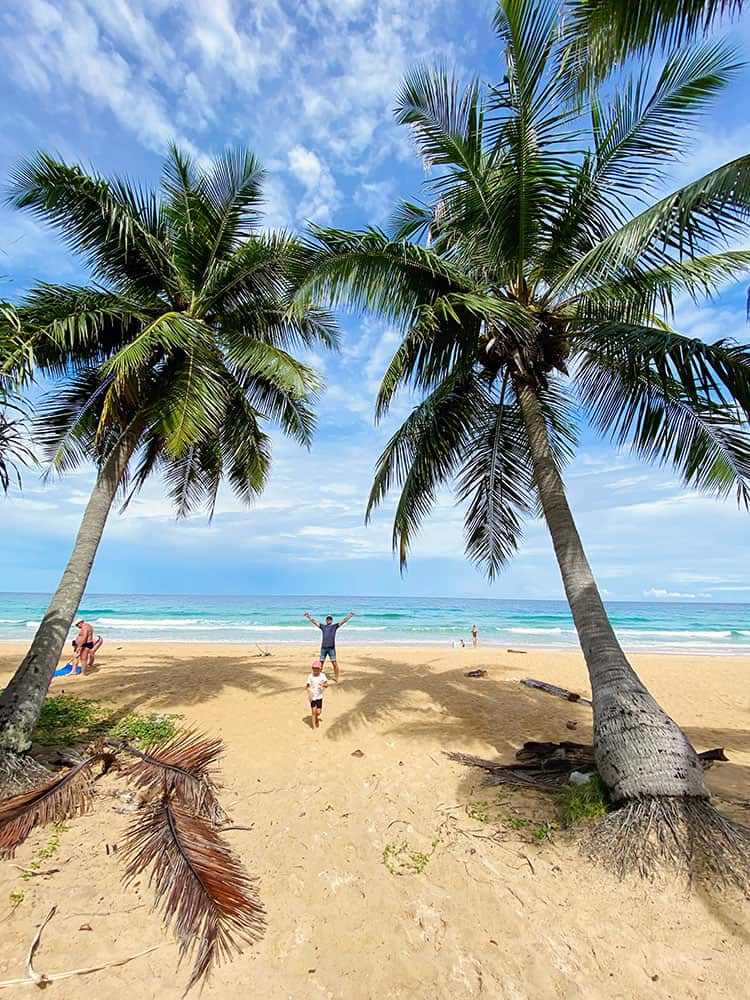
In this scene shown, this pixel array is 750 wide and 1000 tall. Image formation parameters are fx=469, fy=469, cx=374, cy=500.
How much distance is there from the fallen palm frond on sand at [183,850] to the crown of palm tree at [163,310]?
3.63 meters

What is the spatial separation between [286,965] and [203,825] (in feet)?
3.48

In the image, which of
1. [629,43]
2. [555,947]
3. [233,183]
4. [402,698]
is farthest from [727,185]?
[402,698]

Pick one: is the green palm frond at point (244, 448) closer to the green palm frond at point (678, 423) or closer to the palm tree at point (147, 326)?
the palm tree at point (147, 326)

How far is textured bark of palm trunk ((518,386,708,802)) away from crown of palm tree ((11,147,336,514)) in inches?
163

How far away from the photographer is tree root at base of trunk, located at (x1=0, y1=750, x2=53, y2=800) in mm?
4582

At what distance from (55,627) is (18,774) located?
1524mm

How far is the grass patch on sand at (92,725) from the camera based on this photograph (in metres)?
6.33

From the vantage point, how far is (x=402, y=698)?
30.8ft

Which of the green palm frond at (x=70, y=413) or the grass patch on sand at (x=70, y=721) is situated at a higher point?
the green palm frond at (x=70, y=413)

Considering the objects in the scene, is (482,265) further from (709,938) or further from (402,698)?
(402,698)

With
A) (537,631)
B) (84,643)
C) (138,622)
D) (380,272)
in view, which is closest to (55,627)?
(380,272)

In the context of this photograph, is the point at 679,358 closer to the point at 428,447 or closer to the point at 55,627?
the point at 428,447

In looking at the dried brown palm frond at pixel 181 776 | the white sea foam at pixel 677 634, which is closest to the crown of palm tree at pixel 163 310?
the dried brown palm frond at pixel 181 776

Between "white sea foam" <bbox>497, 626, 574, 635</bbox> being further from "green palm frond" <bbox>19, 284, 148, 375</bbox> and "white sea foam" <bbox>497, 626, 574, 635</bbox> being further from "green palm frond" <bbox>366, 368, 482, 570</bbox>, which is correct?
"green palm frond" <bbox>19, 284, 148, 375</bbox>
